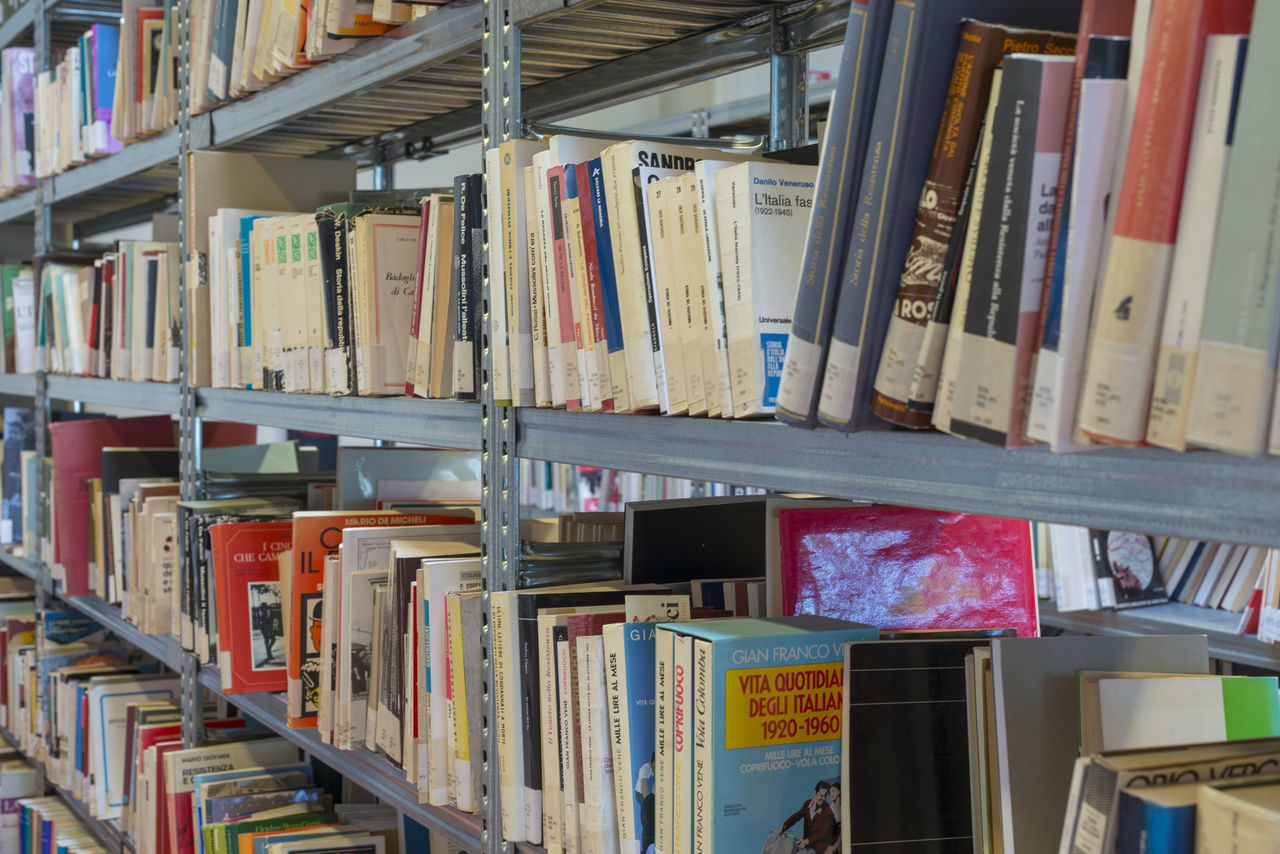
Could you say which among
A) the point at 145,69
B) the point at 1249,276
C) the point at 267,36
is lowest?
the point at 1249,276

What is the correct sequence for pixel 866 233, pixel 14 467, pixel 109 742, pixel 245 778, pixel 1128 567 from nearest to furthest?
pixel 866 233, pixel 245 778, pixel 109 742, pixel 1128 567, pixel 14 467

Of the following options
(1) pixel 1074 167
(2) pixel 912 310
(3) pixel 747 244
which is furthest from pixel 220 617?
(1) pixel 1074 167

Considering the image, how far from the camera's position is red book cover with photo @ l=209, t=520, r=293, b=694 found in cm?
197

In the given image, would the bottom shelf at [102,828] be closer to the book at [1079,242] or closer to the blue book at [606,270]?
the blue book at [606,270]

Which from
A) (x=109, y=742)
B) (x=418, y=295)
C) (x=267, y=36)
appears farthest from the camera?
(x=109, y=742)

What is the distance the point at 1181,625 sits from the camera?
2822mm

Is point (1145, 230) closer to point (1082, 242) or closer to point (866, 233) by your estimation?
point (1082, 242)

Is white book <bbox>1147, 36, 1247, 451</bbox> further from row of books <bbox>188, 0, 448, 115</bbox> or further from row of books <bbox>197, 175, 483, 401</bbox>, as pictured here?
row of books <bbox>188, 0, 448, 115</bbox>

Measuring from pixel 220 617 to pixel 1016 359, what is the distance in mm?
1590

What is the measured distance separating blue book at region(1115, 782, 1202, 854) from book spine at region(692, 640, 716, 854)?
15.2 inches

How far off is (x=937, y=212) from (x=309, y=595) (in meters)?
1.27

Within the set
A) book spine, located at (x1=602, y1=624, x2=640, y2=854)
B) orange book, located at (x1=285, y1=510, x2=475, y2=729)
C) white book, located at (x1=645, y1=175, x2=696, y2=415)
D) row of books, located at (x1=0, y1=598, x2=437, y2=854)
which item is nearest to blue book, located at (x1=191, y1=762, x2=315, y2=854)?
row of books, located at (x1=0, y1=598, x2=437, y2=854)

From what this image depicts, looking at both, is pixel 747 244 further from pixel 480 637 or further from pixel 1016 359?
pixel 480 637

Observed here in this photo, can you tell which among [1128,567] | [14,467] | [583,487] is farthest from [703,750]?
[583,487]
